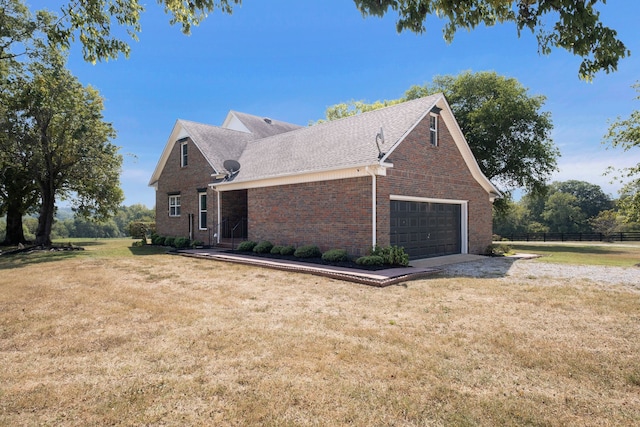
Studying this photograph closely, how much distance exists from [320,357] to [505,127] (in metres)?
29.8

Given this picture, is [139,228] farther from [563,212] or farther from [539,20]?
[563,212]

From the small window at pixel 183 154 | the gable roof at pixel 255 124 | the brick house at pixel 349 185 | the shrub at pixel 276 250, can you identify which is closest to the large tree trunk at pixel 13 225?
the brick house at pixel 349 185

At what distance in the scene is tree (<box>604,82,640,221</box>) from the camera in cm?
2005

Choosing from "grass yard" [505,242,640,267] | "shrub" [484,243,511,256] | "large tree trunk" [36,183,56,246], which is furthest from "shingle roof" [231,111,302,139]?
"grass yard" [505,242,640,267]

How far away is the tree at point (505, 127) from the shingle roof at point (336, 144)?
1616 centimetres

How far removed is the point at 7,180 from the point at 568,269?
106ft

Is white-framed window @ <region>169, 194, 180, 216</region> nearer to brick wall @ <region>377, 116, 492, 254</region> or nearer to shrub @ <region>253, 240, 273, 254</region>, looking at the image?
shrub @ <region>253, 240, 273, 254</region>

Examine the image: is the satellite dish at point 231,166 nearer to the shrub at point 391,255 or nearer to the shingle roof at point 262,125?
the shingle roof at point 262,125

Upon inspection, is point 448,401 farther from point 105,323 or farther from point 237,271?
point 237,271

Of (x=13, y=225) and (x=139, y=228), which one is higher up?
(x=13, y=225)

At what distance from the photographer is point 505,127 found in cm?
2847

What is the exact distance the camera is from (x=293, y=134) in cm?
1891

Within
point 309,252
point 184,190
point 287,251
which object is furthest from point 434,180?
point 184,190

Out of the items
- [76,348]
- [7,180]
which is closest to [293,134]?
[76,348]
